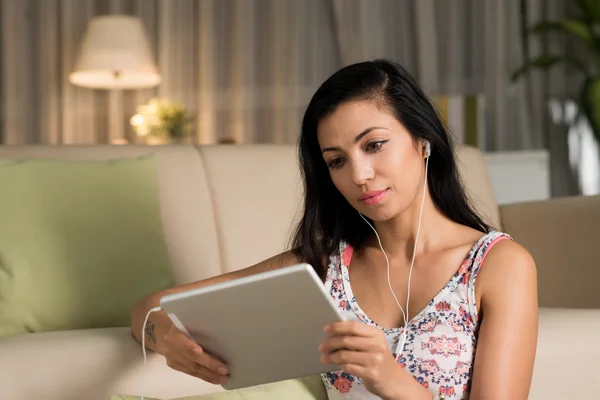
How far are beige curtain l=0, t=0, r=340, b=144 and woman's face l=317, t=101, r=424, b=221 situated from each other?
2.95m

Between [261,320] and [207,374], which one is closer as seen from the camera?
[261,320]

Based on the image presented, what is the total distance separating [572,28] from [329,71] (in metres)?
1.19

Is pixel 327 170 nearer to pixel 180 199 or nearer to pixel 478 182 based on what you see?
pixel 180 199

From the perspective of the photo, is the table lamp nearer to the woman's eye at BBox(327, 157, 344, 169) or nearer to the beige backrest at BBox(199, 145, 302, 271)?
the beige backrest at BBox(199, 145, 302, 271)

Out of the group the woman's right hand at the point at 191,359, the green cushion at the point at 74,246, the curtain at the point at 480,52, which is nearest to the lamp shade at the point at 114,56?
the curtain at the point at 480,52

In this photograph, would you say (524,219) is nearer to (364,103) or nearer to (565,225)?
(565,225)

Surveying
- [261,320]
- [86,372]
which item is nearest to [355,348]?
[261,320]

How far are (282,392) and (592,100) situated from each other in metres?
3.08

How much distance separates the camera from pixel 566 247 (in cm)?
239

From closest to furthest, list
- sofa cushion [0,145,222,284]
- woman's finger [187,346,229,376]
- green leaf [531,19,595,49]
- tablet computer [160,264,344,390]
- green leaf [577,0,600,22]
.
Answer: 1. tablet computer [160,264,344,390]
2. woman's finger [187,346,229,376]
3. sofa cushion [0,145,222,284]
4. green leaf [531,19,595,49]
5. green leaf [577,0,600,22]

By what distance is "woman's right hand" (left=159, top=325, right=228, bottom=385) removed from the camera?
1.32m

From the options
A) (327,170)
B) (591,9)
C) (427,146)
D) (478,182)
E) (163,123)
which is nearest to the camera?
(427,146)

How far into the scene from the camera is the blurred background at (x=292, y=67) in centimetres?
425

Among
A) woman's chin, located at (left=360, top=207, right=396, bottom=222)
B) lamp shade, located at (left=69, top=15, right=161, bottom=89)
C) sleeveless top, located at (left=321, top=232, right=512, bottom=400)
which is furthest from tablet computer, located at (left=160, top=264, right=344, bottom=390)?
lamp shade, located at (left=69, top=15, right=161, bottom=89)
